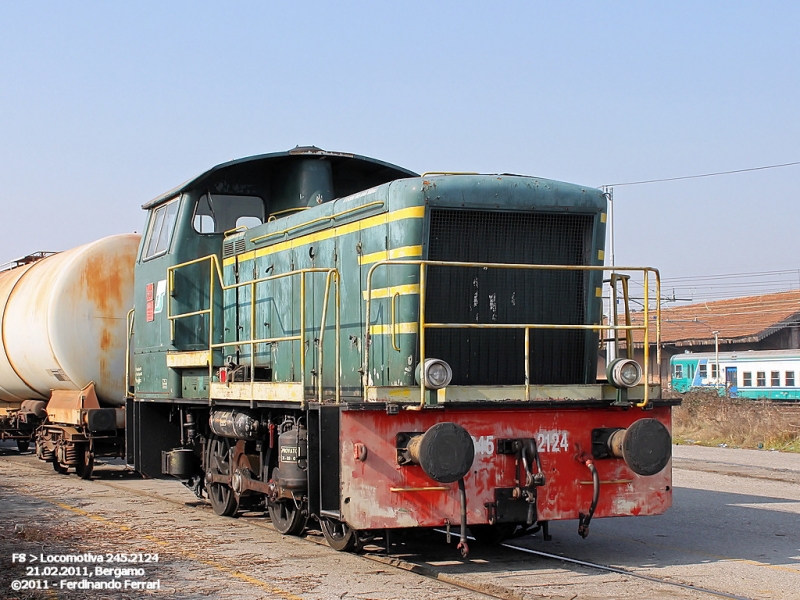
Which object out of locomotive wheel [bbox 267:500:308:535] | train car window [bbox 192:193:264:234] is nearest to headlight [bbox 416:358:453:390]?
locomotive wheel [bbox 267:500:308:535]

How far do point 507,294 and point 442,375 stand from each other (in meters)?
1.24

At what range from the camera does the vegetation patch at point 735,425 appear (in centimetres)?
2080

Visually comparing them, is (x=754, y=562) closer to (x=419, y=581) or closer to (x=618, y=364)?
(x=618, y=364)

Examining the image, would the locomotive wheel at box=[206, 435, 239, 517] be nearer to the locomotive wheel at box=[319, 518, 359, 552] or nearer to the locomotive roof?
the locomotive wheel at box=[319, 518, 359, 552]

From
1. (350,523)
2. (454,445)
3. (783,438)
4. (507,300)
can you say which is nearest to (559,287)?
(507,300)

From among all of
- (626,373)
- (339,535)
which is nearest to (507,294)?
(626,373)

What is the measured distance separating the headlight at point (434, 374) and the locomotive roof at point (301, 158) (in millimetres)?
3597

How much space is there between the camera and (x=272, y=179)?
10.3 m

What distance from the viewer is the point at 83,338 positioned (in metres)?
13.7

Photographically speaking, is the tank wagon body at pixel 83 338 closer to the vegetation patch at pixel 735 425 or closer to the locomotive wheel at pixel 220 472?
the locomotive wheel at pixel 220 472

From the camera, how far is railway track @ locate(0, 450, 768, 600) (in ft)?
21.3

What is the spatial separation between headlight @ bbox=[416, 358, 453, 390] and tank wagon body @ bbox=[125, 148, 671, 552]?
0.06 feet

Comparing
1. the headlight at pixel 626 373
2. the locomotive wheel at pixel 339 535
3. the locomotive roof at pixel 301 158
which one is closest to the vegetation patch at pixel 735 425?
the locomotive roof at pixel 301 158

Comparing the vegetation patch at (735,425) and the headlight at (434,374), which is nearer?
the headlight at (434,374)
